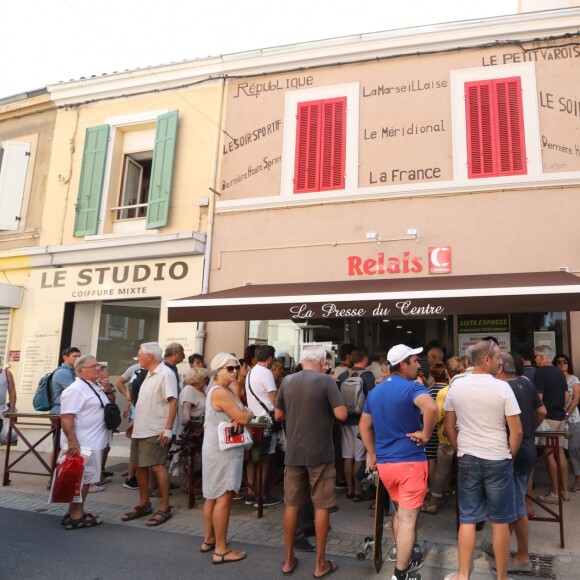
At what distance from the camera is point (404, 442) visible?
148 inches

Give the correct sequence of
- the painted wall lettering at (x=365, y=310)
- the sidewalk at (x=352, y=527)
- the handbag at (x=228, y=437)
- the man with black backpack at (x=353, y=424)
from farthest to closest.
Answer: the man with black backpack at (x=353, y=424), the painted wall lettering at (x=365, y=310), the handbag at (x=228, y=437), the sidewalk at (x=352, y=527)

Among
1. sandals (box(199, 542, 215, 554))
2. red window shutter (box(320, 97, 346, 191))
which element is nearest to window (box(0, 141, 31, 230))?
red window shutter (box(320, 97, 346, 191))

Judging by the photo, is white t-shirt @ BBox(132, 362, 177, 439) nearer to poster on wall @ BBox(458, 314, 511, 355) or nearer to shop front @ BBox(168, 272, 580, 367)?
shop front @ BBox(168, 272, 580, 367)

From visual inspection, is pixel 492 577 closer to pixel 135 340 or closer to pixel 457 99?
pixel 457 99

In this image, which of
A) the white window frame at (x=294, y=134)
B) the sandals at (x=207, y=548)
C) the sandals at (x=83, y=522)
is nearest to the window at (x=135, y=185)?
the white window frame at (x=294, y=134)

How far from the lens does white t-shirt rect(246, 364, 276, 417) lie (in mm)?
5828

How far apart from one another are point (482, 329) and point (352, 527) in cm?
398

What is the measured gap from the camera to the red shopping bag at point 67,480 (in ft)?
16.1

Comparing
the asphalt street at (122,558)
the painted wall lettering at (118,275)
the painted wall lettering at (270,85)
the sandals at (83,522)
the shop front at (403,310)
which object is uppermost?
the painted wall lettering at (270,85)

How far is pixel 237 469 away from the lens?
4.43 metres

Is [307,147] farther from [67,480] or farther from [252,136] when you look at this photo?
[67,480]

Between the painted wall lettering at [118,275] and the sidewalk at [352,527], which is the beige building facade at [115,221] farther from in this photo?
the sidewalk at [352,527]

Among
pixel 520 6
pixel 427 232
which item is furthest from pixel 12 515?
pixel 520 6

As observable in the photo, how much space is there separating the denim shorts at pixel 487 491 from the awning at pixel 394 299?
199 centimetres
